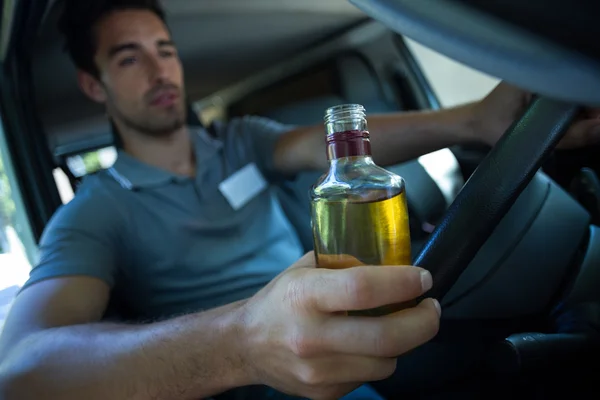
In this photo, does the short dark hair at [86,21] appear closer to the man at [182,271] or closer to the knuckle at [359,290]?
the man at [182,271]

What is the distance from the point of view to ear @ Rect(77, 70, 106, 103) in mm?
1388

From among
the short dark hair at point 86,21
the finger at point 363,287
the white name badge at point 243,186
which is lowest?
the finger at point 363,287

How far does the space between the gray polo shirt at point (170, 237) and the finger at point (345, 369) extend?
1.98 ft

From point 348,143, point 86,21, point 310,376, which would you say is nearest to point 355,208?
point 348,143

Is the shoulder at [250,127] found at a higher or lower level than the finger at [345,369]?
higher

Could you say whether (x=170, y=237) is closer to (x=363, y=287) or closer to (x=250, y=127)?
(x=250, y=127)

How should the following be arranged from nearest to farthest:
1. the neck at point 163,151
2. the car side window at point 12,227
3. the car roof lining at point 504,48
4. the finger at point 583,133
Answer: the car roof lining at point 504,48 < the finger at point 583,133 < the car side window at point 12,227 < the neck at point 163,151

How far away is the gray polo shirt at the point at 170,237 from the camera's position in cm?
104

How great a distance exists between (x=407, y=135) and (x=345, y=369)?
66 cm

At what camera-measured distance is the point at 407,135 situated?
3.43 ft

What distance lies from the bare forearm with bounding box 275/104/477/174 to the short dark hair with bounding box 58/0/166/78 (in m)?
0.59

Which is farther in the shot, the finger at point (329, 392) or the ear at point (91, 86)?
the ear at point (91, 86)

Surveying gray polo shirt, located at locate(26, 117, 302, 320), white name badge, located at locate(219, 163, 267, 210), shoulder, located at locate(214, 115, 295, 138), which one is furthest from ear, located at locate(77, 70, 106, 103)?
white name badge, located at locate(219, 163, 267, 210)

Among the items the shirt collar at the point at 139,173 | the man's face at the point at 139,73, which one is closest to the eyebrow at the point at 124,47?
the man's face at the point at 139,73
